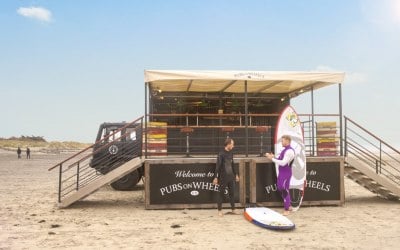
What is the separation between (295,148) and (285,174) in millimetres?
830

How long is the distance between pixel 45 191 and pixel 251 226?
920 cm

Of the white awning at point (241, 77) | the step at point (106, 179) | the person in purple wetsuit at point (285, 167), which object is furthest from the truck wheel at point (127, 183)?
the person in purple wetsuit at point (285, 167)

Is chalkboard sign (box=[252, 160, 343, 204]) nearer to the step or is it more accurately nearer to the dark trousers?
the dark trousers

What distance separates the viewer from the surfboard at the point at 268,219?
329 inches

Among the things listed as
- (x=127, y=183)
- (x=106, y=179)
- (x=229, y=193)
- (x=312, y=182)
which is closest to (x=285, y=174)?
(x=312, y=182)

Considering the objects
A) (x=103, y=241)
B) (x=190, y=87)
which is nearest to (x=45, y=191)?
(x=190, y=87)

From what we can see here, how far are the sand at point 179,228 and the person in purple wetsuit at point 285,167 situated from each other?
379 mm

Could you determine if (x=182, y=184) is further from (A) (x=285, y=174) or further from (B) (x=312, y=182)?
(B) (x=312, y=182)

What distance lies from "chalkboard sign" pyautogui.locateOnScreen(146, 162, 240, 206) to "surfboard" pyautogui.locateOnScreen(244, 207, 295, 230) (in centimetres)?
155

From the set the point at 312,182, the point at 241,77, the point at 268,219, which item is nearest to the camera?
the point at 268,219

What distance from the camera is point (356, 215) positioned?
33.2ft

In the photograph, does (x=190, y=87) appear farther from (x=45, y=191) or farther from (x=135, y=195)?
(x=45, y=191)

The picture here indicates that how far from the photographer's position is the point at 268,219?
878cm

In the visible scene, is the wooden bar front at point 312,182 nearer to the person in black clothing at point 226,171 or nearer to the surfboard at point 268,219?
the person in black clothing at point 226,171
